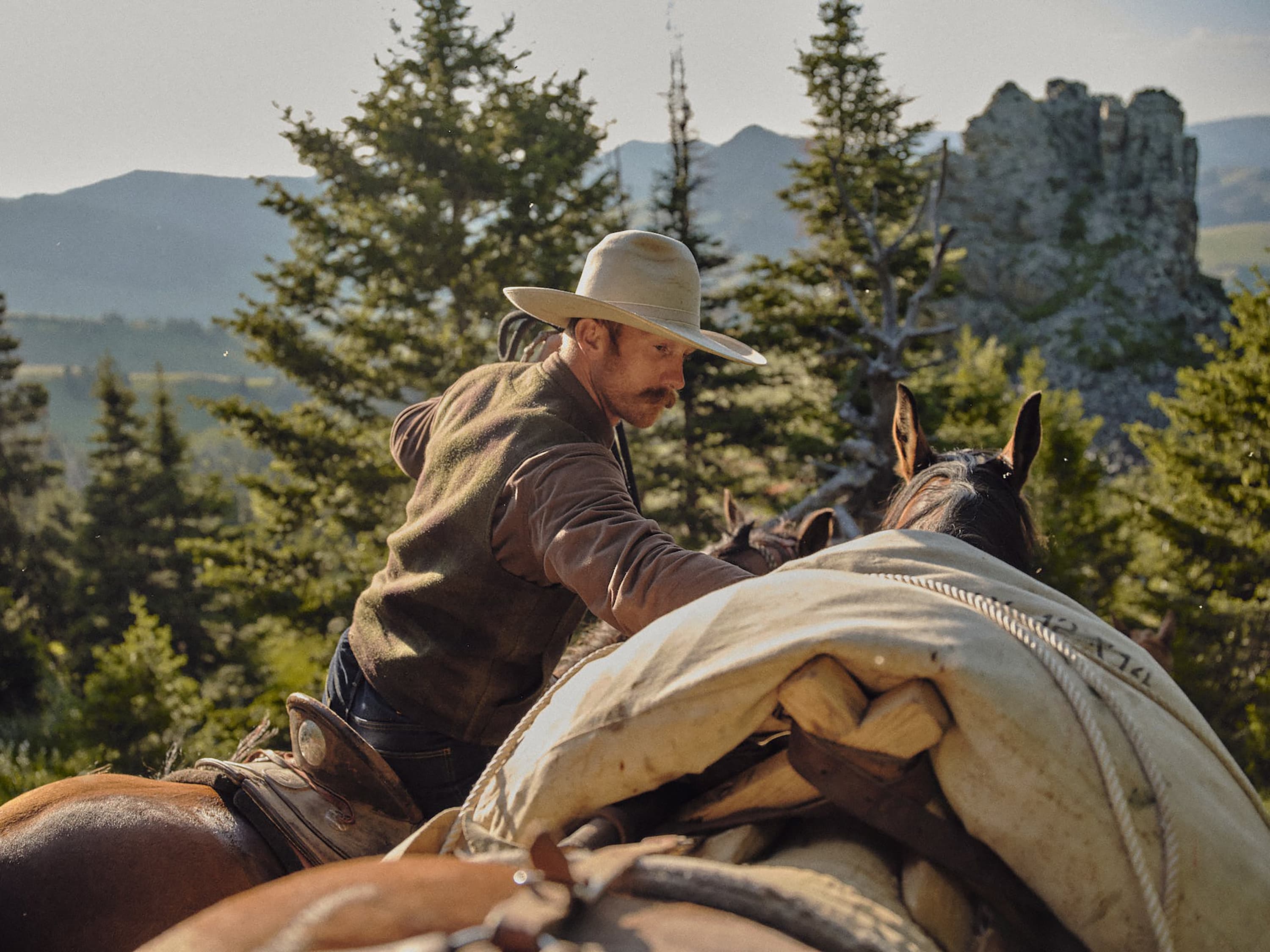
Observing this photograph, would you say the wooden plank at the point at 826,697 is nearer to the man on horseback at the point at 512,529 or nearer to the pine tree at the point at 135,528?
the man on horseback at the point at 512,529

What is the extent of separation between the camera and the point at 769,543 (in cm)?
292

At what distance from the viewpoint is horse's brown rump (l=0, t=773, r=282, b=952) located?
1729mm

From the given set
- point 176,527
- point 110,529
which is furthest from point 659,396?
point 110,529

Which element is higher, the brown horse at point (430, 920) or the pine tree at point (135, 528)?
the brown horse at point (430, 920)

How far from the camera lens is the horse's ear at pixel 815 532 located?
8.45 feet

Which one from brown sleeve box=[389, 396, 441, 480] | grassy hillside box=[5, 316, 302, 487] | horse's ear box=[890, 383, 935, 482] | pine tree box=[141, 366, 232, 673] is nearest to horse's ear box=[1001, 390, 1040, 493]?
horse's ear box=[890, 383, 935, 482]

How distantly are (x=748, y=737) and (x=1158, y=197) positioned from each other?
68766 millimetres

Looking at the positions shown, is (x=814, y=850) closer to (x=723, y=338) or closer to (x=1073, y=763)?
(x=1073, y=763)

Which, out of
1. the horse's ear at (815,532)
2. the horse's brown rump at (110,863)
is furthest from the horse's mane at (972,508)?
the horse's brown rump at (110,863)

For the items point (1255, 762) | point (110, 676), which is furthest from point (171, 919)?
point (1255, 762)

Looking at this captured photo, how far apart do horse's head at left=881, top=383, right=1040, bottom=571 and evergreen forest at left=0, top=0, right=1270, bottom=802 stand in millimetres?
8868

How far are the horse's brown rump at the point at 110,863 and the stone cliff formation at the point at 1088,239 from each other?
53826 mm

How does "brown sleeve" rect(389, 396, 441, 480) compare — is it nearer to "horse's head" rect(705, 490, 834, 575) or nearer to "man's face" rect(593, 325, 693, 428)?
"man's face" rect(593, 325, 693, 428)

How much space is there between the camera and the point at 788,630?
116 centimetres
